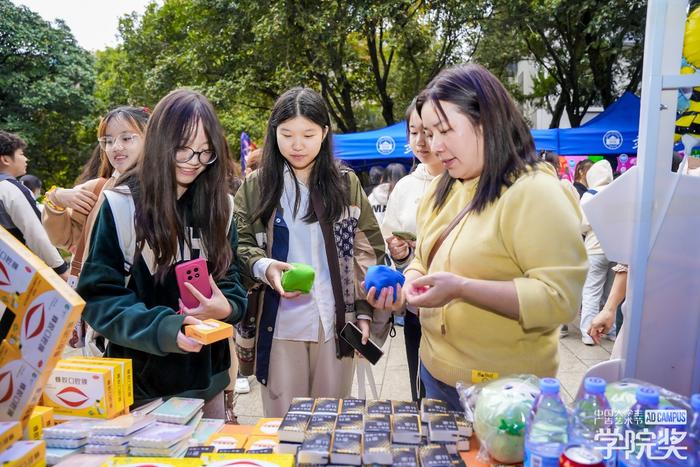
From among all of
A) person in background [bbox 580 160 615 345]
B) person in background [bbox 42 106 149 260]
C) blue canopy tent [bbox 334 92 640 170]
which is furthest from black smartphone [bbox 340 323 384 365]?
blue canopy tent [bbox 334 92 640 170]

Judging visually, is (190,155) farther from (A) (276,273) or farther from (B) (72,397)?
(B) (72,397)

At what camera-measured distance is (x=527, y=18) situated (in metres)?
11.6

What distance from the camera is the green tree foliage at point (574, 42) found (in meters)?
10.2

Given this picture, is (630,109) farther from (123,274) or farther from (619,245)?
(123,274)

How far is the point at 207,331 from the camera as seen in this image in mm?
1410

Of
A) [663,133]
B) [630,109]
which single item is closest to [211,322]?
[663,133]

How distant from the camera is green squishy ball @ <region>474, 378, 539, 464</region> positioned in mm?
1237

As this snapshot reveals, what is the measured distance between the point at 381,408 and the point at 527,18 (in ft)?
39.9

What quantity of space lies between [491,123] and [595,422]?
2.65 ft

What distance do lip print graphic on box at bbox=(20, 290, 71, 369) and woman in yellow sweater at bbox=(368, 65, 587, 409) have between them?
2.92ft

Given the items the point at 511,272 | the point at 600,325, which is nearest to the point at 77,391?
the point at 511,272

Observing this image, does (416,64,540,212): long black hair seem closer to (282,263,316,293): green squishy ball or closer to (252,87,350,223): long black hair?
(282,263,316,293): green squishy ball

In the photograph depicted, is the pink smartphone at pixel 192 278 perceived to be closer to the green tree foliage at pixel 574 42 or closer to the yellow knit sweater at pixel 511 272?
the yellow knit sweater at pixel 511 272

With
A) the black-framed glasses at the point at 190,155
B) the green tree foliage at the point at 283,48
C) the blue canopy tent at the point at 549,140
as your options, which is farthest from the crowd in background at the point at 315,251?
the green tree foliage at the point at 283,48
